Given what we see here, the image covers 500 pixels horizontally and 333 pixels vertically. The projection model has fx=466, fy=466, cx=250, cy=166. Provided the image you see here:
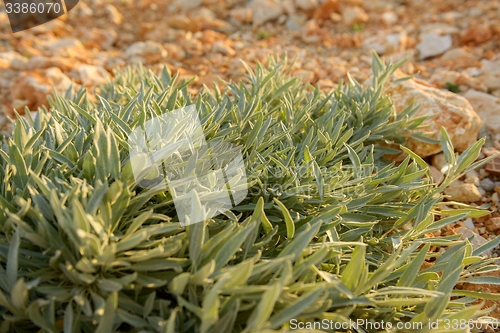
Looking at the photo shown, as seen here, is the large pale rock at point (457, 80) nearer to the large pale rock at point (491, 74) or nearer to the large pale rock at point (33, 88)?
the large pale rock at point (491, 74)

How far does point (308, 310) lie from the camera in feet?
4.71

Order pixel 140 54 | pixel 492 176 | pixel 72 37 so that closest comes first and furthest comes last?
pixel 492 176
pixel 140 54
pixel 72 37

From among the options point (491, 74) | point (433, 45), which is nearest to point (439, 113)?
point (491, 74)

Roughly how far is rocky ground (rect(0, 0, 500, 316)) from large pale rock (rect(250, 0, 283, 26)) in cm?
1

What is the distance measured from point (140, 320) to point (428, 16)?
15.3 ft

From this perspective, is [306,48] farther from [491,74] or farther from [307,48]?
[491,74]

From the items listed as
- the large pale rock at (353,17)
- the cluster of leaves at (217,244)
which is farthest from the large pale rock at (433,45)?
the cluster of leaves at (217,244)

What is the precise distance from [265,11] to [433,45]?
1.77 m

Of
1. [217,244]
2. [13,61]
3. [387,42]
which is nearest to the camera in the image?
[217,244]

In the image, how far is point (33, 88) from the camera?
3326 mm

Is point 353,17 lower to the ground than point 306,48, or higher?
higher

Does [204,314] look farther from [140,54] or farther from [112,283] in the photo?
[140,54]

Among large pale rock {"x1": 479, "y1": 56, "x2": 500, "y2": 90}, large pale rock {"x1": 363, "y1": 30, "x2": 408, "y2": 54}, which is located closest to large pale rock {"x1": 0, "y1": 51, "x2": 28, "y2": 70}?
large pale rock {"x1": 363, "y1": 30, "x2": 408, "y2": 54}

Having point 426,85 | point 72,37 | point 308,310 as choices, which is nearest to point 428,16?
point 426,85
